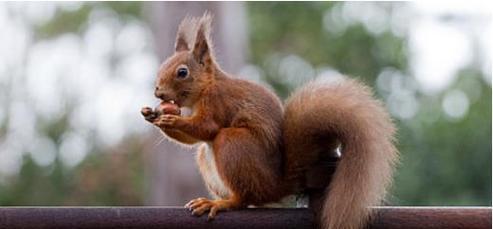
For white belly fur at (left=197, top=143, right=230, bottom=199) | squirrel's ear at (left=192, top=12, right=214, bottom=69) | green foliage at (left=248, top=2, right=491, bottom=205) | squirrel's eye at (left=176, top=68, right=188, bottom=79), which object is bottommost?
green foliage at (left=248, top=2, right=491, bottom=205)

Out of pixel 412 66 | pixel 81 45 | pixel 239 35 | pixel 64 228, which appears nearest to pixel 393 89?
pixel 412 66

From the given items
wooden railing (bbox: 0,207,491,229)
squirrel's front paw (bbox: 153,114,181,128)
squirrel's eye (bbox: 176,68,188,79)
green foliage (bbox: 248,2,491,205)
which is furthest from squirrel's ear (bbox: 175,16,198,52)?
green foliage (bbox: 248,2,491,205)

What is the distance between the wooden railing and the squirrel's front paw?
0.28 meters

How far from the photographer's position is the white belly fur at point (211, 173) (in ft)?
6.42

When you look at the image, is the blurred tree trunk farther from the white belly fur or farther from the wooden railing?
the wooden railing

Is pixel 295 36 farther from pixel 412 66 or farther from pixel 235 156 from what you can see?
pixel 235 156

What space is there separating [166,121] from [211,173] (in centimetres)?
15

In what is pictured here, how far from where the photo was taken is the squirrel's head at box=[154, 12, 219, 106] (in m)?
2.04

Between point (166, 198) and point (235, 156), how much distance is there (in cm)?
299

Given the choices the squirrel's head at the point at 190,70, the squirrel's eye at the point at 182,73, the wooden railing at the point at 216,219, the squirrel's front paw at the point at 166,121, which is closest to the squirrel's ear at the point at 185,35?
the squirrel's head at the point at 190,70

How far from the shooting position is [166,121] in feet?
6.36

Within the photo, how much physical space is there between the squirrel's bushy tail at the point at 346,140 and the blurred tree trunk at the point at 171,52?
9.01ft

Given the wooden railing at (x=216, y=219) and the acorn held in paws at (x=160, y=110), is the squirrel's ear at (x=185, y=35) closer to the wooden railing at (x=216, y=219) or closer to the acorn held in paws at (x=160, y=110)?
the acorn held in paws at (x=160, y=110)

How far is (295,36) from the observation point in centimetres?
830
